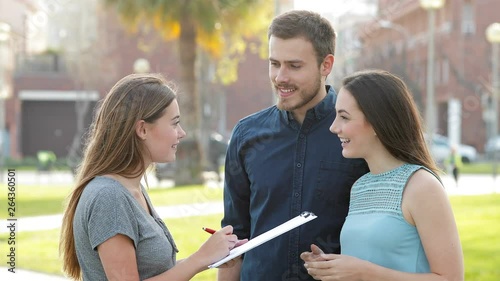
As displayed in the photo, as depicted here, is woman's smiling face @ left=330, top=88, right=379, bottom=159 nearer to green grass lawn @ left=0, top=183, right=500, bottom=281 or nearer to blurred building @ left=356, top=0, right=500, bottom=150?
green grass lawn @ left=0, top=183, right=500, bottom=281

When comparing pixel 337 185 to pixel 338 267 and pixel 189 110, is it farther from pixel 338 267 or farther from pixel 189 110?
pixel 189 110

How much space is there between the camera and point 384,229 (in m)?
3.13

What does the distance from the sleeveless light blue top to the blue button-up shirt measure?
0.20 meters

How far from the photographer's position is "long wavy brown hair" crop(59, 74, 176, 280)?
3.12 meters

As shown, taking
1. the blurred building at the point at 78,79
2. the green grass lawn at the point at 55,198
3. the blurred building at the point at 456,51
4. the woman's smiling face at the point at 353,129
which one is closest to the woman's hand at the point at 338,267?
the woman's smiling face at the point at 353,129

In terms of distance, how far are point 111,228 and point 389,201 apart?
1.01m

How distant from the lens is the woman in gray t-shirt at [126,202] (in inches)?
117

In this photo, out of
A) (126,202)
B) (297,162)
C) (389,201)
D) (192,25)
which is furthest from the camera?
(192,25)

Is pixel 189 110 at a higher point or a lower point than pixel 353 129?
lower

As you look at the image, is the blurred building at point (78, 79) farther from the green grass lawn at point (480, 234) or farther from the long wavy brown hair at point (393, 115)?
the long wavy brown hair at point (393, 115)

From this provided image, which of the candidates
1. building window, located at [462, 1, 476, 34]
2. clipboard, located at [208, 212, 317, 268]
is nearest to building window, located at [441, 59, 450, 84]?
building window, located at [462, 1, 476, 34]

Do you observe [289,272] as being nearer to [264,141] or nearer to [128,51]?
[264,141]

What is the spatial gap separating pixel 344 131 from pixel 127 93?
2.68 feet

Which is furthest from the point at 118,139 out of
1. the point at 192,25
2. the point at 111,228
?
the point at 192,25
